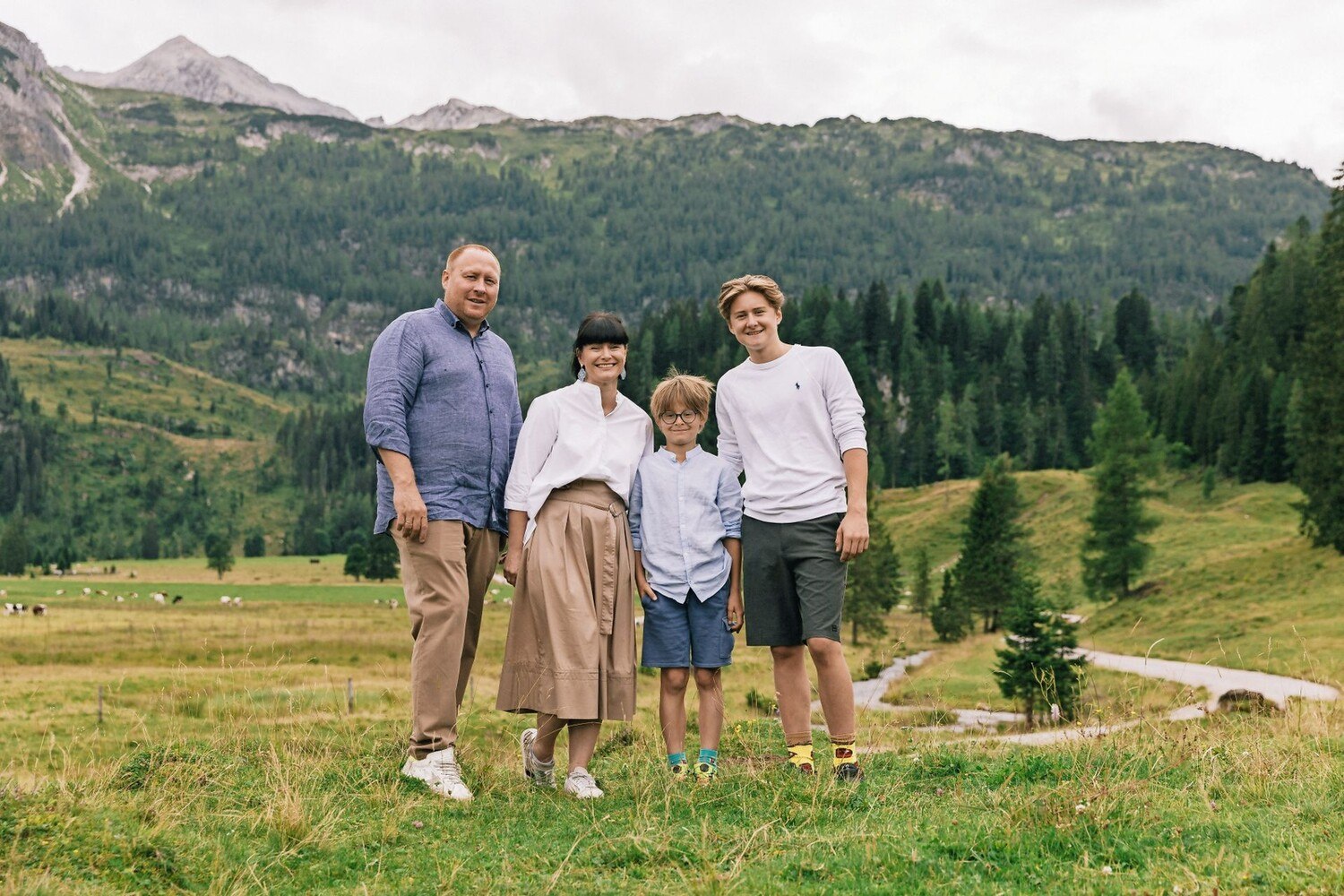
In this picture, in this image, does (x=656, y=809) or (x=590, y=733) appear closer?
(x=656, y=809)

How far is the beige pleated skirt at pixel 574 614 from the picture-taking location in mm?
7379

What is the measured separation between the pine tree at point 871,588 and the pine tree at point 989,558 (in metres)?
4.52

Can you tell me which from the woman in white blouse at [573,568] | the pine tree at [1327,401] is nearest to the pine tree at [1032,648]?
the woman in white blouse at [573,568]

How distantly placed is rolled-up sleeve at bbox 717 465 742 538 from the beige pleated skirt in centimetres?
75

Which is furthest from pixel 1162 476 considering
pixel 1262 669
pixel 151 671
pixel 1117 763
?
pixel 1117 763

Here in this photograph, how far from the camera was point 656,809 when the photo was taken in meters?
6.63

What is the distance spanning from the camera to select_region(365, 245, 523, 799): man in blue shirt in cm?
764

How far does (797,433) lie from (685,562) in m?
1.28

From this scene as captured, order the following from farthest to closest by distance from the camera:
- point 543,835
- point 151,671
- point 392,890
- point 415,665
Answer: point 151,671 → point 415,665 → point 543,835 → point 392,890

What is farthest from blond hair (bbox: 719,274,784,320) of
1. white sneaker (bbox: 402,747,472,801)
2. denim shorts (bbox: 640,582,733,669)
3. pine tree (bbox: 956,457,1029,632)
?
pine tree (bbox: 956,457,1029,632)

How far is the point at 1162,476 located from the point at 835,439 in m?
103

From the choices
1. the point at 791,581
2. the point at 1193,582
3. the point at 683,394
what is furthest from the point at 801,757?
the point at 1193,582

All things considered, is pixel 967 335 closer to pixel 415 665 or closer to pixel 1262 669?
pixel 1262 669

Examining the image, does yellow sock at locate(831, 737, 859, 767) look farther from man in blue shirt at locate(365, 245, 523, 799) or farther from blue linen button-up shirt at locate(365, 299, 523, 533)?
blue linen button-up shirt at locate(365, 299, 523, 533)
